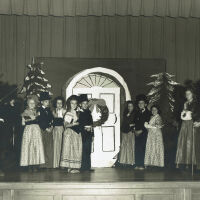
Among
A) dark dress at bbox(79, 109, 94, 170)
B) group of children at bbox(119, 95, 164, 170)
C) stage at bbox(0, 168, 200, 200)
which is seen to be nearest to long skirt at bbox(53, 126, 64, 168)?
dark dress at bbox(79, 109, 94, 170)

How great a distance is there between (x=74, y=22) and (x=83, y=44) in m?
0.42

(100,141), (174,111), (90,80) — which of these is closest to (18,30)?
(90,80)

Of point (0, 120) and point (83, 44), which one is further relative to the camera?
point (83, 44)

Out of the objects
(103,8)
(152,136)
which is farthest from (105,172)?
(103,8)

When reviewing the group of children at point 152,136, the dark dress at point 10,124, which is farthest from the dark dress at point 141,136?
the dark dress at point 10,124

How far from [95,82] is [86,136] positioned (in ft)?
4.08

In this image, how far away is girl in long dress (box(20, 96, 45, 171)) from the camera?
6.31 metres

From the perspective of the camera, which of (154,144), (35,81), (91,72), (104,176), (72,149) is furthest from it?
(91,72)

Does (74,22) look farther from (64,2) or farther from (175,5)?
(175,5)

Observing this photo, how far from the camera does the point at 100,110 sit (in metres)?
7.12

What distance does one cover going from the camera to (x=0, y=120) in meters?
6.25

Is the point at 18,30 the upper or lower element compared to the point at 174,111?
upper

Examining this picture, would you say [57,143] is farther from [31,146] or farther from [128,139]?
[128,139]

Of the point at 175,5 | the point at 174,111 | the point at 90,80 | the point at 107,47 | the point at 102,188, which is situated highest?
the point at 175,5
